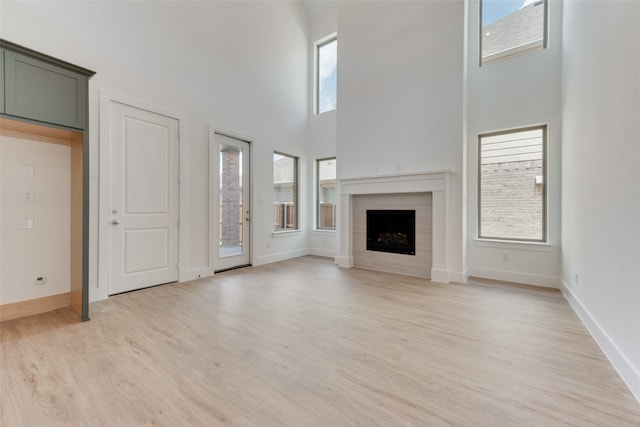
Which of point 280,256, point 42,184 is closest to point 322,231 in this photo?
point 280,256

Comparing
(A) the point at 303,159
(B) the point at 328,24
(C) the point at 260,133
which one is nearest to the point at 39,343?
(C) the point at 260,133

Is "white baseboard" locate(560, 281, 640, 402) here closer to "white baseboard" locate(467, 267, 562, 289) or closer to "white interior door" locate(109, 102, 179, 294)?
"white baseboard" locate(467, 267, 562, 289)

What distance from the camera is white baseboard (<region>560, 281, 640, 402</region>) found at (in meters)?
1.55

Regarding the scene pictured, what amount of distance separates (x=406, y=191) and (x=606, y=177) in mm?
2352

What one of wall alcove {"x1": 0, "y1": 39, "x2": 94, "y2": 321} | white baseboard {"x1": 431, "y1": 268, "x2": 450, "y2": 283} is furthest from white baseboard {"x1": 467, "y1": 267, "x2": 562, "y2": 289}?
wall alcove {"x1": 0, "y1": 39, "x2": 94, "y2": 321}

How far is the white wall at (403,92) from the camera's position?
12.9ft

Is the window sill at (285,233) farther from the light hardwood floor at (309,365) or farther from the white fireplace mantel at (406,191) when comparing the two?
the light hardwood floor at (309,365)

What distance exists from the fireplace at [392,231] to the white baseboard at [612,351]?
6.74ft

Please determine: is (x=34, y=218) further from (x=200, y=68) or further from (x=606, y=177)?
(x=606, y=177)

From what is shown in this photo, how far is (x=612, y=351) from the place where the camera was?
6.11ft

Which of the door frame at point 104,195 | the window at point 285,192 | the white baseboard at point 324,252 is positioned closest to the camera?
the door frame at point 104,195

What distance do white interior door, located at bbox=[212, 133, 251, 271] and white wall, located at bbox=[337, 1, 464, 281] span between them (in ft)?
5.95

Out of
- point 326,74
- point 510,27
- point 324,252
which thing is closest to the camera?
point 510,27

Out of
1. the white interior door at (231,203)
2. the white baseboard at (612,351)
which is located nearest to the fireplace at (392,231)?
the white baseboard at (612,351)
